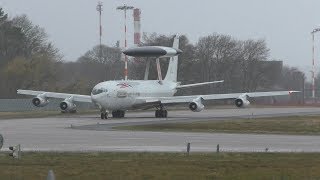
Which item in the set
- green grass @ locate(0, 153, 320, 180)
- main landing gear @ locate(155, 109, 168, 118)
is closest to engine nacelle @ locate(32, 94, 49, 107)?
main landing gear @ locate(155, 109, 168, 118)

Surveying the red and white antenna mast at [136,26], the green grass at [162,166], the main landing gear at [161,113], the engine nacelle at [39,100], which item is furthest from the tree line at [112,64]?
the green grass at [162,166]

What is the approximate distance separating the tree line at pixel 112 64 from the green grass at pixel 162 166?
89949 mm

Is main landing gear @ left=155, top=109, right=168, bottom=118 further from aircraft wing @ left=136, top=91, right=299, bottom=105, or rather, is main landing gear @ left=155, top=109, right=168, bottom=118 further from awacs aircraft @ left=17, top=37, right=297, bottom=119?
aircraft wing @ left=136, top=91, right=299, bottom=105

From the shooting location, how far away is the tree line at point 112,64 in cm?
11825

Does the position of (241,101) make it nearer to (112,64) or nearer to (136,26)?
(136,26)

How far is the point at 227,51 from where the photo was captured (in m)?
145

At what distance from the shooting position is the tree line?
118 metres

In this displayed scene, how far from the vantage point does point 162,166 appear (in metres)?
23.4

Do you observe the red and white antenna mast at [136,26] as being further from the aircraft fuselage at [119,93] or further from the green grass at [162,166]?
the green grass at [162,166]

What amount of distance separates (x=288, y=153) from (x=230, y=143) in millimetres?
7447

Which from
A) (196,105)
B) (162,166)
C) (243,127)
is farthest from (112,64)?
(162,166)

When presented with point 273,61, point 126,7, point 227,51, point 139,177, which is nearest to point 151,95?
point 126,7

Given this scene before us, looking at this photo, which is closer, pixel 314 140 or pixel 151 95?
pixel 314 140

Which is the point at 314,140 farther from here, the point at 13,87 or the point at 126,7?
the point at 13,87
